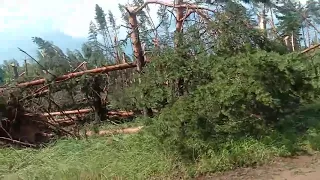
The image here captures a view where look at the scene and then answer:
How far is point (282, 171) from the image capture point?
235 inches

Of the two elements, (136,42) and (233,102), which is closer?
(233,102)

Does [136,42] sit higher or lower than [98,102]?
higher

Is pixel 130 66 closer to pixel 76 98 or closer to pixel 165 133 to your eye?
pixel 76 98

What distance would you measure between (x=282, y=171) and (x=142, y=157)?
199 centimetres

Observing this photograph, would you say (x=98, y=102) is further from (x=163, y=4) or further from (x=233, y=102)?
(x=233, y=102)

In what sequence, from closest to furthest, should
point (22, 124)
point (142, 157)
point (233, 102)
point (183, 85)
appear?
point (142, 157) → point (233, 102) → point (183, 85) → point (22, 124)

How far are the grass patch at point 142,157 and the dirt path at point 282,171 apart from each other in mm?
165

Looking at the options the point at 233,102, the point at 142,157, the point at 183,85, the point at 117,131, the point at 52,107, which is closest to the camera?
the point at 142,157

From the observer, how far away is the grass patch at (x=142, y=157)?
6.13 meters

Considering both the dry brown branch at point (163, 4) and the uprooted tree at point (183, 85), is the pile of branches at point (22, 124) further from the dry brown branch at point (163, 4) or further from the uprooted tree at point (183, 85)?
the dry brown branch at point (163, 4)

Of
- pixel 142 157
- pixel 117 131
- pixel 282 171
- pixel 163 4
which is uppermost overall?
pixel 163 4

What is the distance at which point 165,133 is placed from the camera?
645cm

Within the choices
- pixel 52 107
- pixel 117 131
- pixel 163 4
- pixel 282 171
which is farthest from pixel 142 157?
pixel 52 107

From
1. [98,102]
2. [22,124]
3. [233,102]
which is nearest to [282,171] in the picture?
[233,102]
